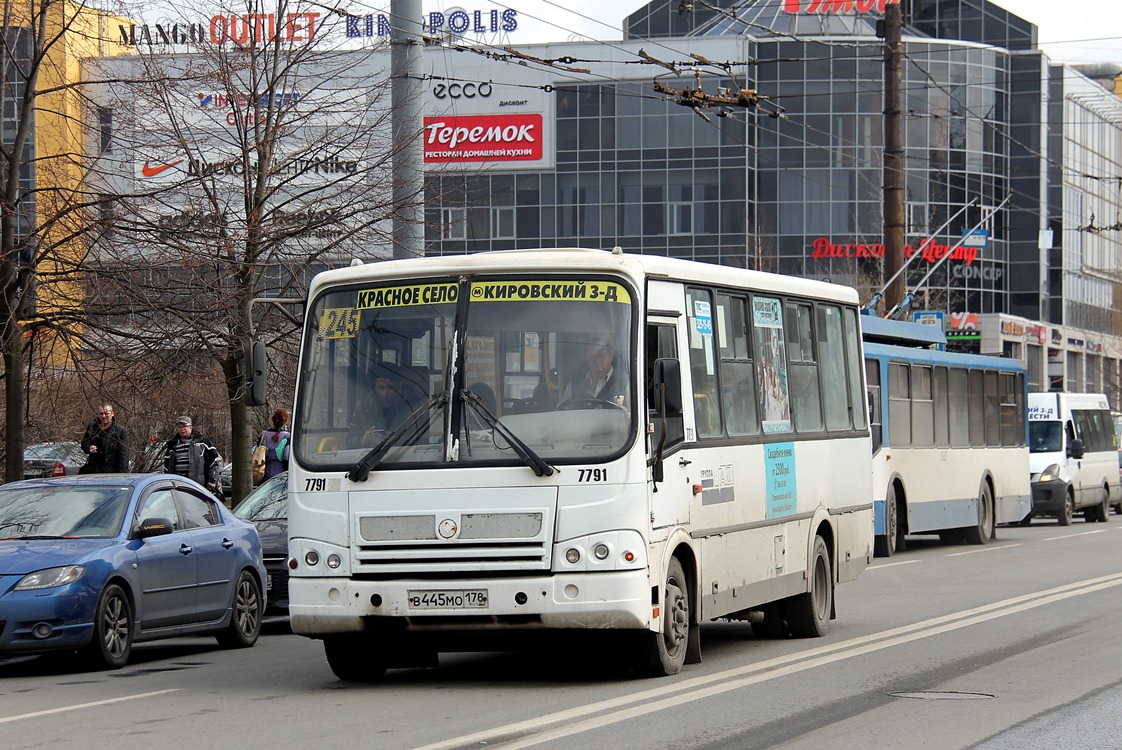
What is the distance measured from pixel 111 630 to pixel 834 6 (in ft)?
203

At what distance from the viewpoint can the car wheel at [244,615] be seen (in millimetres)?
14367

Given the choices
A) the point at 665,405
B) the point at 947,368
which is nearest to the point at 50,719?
the point at 665,405

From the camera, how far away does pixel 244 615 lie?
47.7 ft

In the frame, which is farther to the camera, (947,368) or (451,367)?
(947,368)

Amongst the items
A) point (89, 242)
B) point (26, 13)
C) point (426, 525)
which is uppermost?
point (26, 13)

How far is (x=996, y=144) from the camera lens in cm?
7275

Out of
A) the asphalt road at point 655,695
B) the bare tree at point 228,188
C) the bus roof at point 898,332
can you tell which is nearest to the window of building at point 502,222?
the bus roof at point 898,332

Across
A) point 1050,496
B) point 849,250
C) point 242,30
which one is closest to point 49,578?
point 242,30

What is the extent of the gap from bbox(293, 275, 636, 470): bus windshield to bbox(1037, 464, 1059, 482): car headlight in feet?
86.1

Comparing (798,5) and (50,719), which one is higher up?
(798,5)

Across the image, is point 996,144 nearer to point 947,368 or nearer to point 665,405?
point 947,368

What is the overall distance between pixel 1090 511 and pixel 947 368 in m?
13.7

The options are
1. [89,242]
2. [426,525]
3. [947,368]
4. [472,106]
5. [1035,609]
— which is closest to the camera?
[426,525]

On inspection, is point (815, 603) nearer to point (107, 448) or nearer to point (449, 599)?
point (449, 599)
